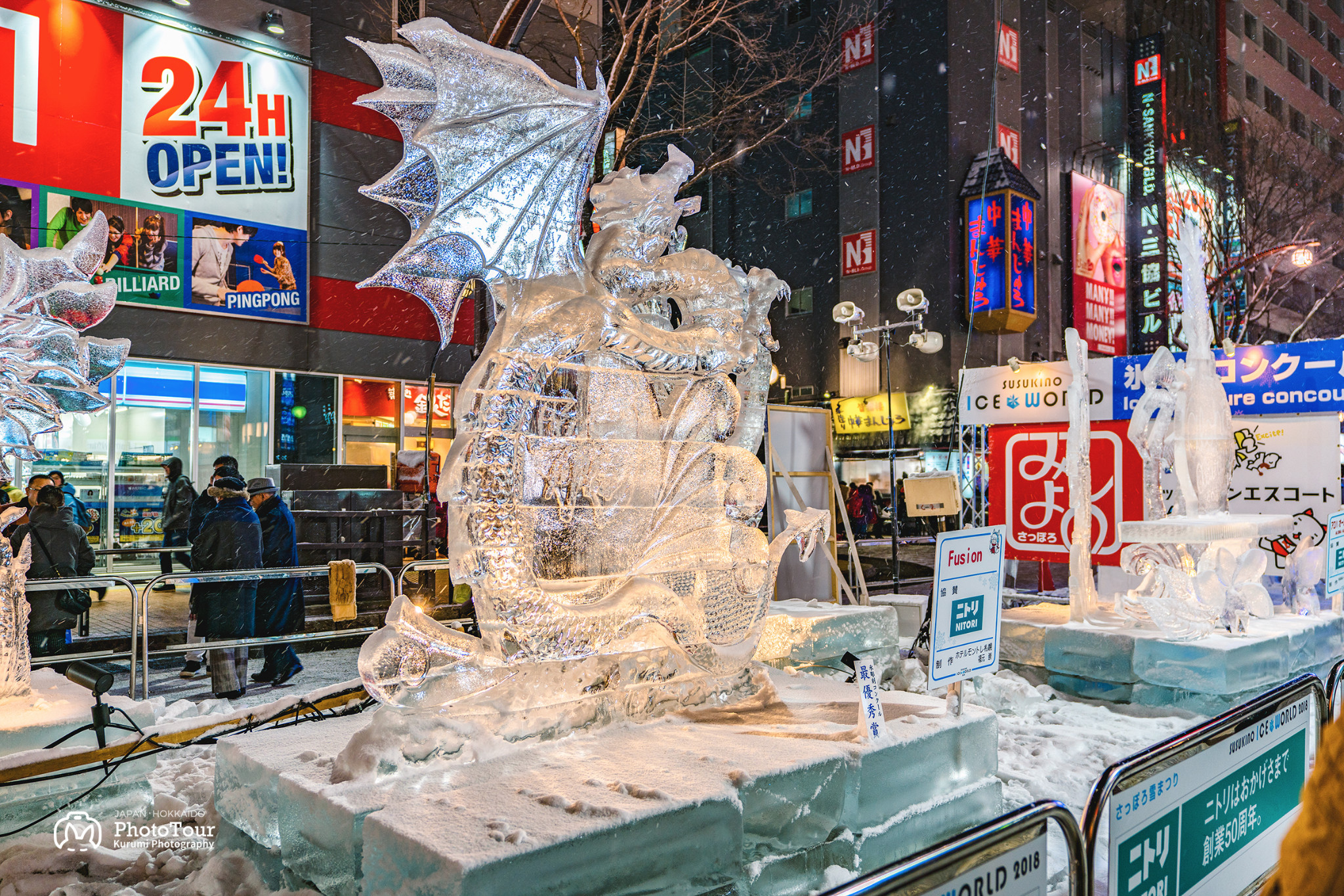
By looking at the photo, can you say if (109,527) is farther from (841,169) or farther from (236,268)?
(841,169)

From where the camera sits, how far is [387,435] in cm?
1466

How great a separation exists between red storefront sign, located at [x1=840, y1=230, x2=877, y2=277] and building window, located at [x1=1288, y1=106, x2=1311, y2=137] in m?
21.6

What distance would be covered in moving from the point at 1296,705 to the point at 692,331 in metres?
2.60

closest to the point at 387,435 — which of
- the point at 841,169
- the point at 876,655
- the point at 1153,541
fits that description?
the point at 876,655

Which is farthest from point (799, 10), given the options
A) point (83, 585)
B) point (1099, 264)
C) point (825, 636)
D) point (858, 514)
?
point (83, 585)

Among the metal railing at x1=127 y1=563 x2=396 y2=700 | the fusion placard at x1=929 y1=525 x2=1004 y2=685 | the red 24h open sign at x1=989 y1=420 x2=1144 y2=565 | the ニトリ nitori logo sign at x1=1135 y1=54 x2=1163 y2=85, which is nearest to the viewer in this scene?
the fusion placard at x1=929 y1=525 x2=1004 y2=685

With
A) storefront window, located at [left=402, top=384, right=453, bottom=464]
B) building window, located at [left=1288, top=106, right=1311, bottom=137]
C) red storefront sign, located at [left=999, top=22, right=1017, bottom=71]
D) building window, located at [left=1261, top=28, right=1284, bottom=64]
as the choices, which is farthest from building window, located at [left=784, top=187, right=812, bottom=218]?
building window, located at [left=1288, top=106, right=1311, bottom=137]

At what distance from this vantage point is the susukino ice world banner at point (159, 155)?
11.5m

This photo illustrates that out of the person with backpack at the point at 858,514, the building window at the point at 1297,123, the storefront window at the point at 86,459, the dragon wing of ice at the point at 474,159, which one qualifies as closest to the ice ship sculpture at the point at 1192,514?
the dragon wing of ice at the point at 474,159

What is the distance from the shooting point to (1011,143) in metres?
21.5

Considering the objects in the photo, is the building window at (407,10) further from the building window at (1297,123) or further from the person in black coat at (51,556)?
the building window at (1297,123)

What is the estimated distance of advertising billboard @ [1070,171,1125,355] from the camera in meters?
22.8

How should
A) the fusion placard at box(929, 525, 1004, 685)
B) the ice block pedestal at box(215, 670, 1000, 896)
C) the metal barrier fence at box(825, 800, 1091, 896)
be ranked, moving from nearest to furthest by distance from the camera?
the metal barrier fence at box(825, 800, 1091, 896) → the ice block pedestal at box(215, 670, 1000, 896) → the fusion placard at box(929, 525, 1004, 685)

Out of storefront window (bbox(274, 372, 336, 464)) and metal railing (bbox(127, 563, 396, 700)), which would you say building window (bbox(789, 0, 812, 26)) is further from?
metal railing (bbox(127, 563, 396, 700))
